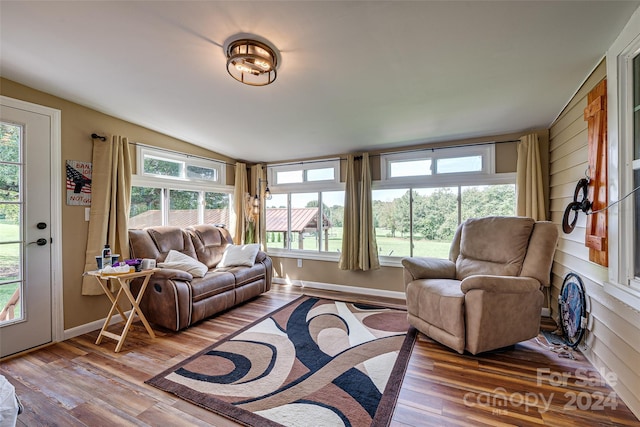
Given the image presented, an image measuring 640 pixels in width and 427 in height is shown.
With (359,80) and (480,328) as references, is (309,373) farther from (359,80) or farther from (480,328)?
(359,80)

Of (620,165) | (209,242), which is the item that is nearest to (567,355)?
(620,165)

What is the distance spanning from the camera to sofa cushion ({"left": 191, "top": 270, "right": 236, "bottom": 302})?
2.87 meters

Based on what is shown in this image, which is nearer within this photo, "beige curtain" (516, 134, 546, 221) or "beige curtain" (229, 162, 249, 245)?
"beige curtain" (516, 134, 546, 221)

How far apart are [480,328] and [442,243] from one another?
168cm

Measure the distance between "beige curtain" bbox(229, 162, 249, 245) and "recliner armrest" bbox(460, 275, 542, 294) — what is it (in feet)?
11.6

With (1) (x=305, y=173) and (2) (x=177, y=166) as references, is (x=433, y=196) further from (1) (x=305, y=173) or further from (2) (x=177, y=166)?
(2) (x=177, y=166)

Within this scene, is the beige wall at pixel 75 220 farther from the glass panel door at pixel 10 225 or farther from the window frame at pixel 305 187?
the window frame at pixel 305 187

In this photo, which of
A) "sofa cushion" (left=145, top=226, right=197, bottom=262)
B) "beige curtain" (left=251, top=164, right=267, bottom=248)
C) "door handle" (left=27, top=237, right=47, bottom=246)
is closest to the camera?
"door handle" (left=27, top=237, right=47, bottom=246)

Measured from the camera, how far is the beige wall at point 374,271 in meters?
3.28

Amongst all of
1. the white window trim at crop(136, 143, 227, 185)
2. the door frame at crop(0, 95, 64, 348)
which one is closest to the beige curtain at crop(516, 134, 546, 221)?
the white window trim at crop(136, 143, 227, 185)

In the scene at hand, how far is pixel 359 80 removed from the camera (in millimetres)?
2258

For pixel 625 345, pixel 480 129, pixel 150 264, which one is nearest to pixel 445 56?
pixel 480 129

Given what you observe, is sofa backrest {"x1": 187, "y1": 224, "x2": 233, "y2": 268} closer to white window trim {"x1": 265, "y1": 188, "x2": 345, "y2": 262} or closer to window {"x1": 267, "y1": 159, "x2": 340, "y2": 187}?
white window trim {"x1": 265, "y1": 188, "x2": 345, "y2": 262}

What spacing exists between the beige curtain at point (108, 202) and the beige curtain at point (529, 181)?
176 inches
